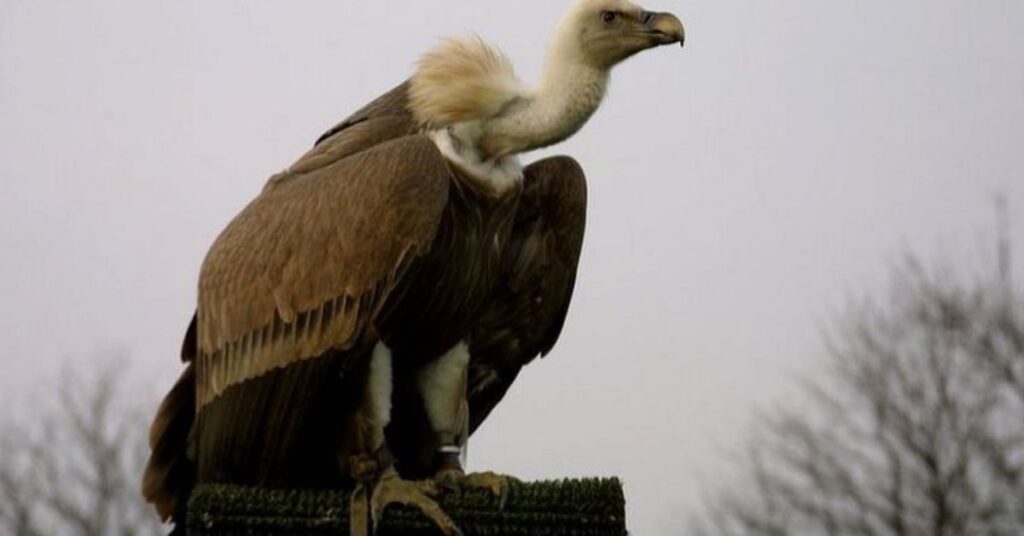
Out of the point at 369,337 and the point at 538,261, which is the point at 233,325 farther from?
the point at 538,261

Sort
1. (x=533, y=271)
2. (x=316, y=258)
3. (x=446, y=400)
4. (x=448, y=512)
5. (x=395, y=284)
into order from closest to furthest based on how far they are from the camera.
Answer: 1. (x=448, y=512)
2. (x=395, y=284)
3. (x=316, y=258)
4. (x=446, y=400)
5. (x=533, y=271)

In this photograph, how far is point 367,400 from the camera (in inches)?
181

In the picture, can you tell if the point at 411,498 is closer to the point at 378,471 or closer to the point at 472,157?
the point at 378,471

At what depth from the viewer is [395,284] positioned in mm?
4488

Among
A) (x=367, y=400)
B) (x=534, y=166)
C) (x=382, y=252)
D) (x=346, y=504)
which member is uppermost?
(x=534, y=166)

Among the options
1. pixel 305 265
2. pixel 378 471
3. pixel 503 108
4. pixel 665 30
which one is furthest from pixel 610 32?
pixel 378 471

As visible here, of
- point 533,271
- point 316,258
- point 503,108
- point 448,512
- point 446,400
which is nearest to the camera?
point 448,512

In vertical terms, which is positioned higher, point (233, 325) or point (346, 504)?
point (233, 325)

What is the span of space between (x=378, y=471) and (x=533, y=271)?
Result: 91 centimetres

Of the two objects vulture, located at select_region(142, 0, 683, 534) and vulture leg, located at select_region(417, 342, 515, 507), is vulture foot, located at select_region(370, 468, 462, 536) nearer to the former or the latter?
vulture, located at select_region(142, 0, 683, 534)

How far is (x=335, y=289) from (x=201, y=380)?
60cm

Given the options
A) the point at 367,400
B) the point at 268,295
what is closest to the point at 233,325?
the point at 268,295

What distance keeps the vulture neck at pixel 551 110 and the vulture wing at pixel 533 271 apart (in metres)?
0.34

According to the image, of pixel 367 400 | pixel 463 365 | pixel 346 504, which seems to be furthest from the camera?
pixel 463 365
